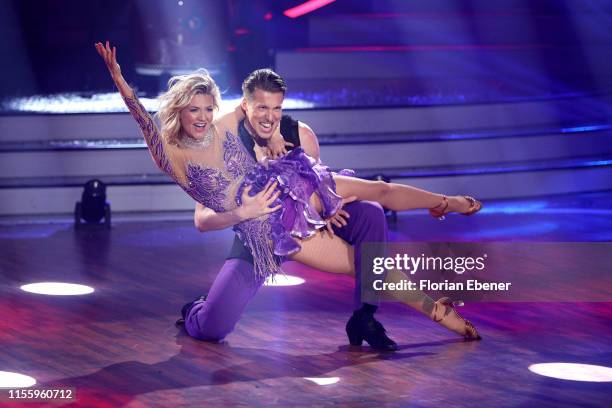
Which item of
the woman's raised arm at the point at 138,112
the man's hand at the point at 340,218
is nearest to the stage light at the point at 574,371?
the man's hand at the point at 340,218

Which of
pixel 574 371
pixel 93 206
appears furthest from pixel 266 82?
pixel 93 206

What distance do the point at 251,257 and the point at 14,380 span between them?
3.07 ft

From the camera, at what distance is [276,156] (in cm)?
380

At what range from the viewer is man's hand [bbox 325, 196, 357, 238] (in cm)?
371

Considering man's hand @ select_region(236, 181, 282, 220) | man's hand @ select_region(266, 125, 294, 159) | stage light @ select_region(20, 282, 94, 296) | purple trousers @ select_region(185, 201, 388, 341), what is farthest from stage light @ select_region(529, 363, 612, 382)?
stage light @ select_region(20, 282, 94, 296)

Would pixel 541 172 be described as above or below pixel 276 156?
above

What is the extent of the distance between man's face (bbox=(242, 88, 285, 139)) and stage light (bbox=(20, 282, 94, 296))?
1.24m

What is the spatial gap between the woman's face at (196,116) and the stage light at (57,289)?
3.88ft

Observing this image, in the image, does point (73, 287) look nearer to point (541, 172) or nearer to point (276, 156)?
point (276, 156)

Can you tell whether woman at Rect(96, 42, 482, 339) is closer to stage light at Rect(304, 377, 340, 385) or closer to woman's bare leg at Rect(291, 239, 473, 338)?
woman's bare leg at Rect(291, 239, 473, 338)

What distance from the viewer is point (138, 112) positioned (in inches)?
135

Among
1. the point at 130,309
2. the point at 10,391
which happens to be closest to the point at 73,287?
the point at 130,309

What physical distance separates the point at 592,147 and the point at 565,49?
1137 mm

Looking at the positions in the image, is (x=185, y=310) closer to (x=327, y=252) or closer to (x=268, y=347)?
(x=268, y=347)
